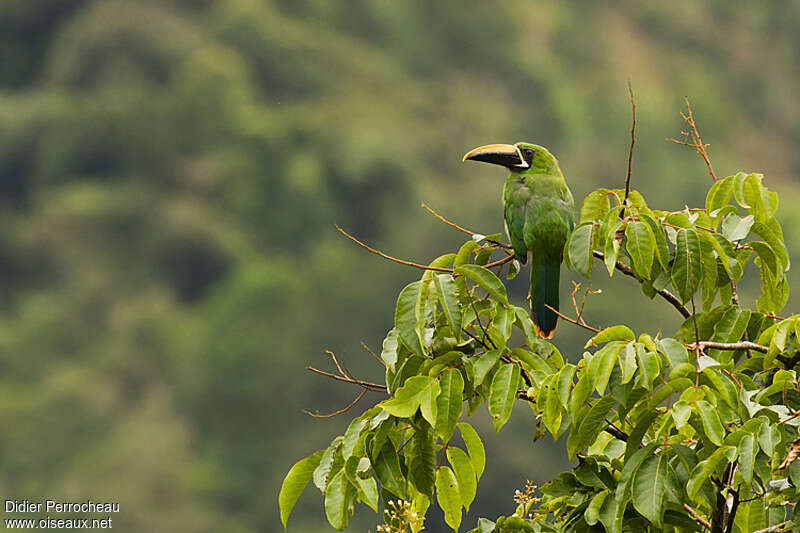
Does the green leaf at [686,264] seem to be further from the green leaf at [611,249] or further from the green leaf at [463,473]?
the green leaf at [463,473]

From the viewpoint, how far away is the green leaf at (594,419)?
2.04 metres

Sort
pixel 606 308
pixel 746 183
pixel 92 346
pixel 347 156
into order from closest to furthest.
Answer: pixel 746 183 < pixel 606 308 < pixel 92 346 < pixel 347 156

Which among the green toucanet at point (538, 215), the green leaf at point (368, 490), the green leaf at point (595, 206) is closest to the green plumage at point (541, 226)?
the green toucanet at point (538, 215)

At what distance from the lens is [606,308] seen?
32375mm

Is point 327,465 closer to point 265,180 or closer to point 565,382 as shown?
point 565,382

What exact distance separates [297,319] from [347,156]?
6.87 meters

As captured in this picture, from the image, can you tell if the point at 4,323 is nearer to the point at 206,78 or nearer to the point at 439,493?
the point at 206,78

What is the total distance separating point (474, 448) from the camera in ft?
7.52

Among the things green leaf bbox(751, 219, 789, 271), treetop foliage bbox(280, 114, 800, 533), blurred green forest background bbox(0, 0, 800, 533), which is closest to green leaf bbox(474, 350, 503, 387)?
treetop foliage bbox(280, 114, 800, 533)

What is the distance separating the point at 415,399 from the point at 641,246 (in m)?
0.56

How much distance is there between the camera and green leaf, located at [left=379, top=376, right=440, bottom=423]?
2016 millimetres

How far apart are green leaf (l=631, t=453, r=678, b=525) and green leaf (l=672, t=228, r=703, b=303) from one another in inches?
15.5

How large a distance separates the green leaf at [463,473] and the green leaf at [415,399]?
0.28m

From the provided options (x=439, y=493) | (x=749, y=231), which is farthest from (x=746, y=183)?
(x=439, y=493)
